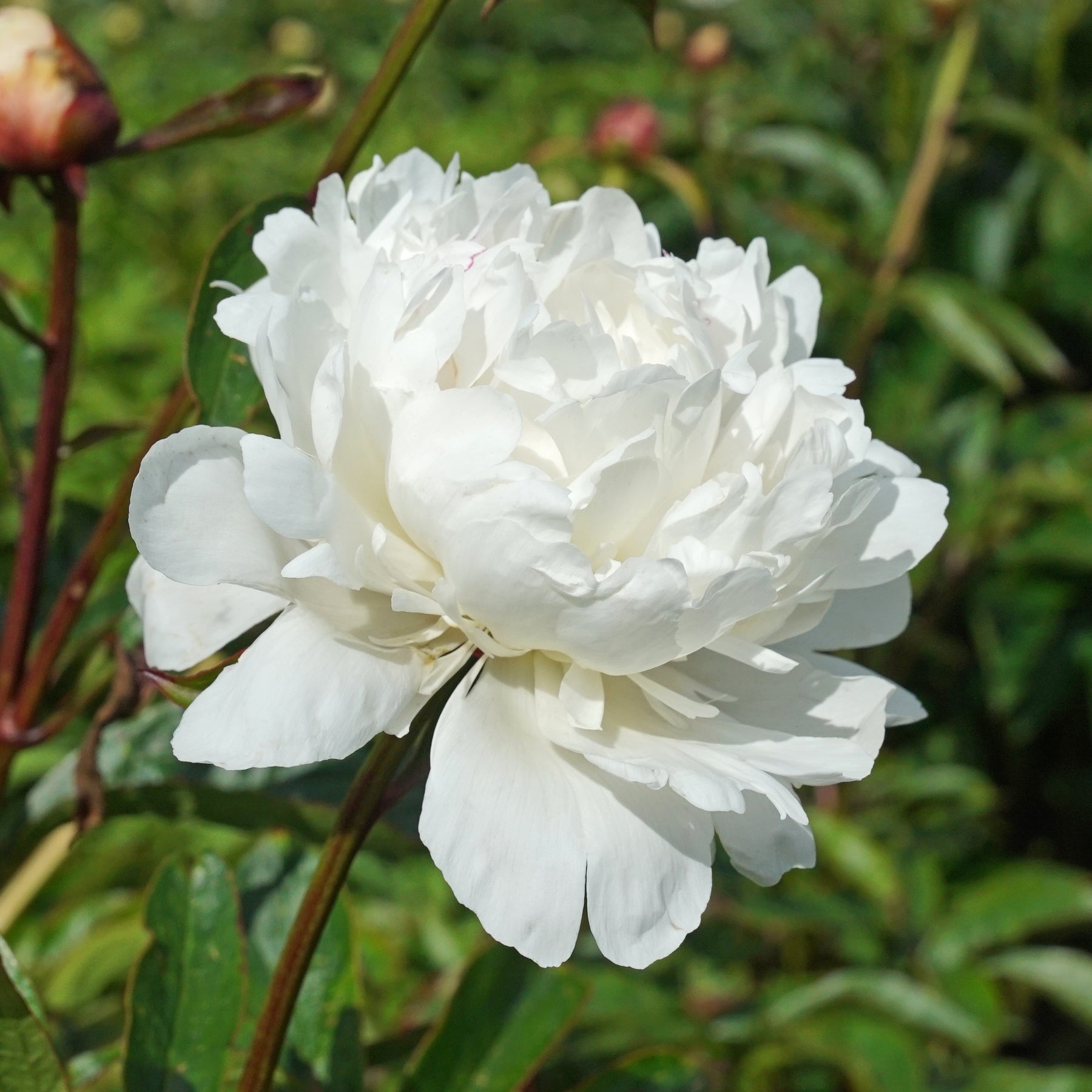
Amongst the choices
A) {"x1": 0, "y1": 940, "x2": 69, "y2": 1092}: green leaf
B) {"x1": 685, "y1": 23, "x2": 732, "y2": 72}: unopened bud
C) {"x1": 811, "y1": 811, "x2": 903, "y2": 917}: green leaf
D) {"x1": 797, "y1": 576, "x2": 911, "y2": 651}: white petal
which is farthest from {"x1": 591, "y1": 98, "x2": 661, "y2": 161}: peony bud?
{"x1": 0, "y1": 940, "x2": 69, "y2": 1092}: green leaf

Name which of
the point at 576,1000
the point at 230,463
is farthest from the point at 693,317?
the point at 576,1000

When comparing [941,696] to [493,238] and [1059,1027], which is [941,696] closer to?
[1059,1027]

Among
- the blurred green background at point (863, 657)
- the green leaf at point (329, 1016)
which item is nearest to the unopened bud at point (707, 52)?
the blurred green background at point (863, 657)

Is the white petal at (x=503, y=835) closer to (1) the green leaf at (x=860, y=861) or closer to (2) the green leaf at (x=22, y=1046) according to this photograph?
(2) the green leaf at (x=22, y=1046)

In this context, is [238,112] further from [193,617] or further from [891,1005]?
[891,1005]

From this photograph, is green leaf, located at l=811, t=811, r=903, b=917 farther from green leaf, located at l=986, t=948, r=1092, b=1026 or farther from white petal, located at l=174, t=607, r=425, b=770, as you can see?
white petal, located at l=174, t=607, r=425, b=770
